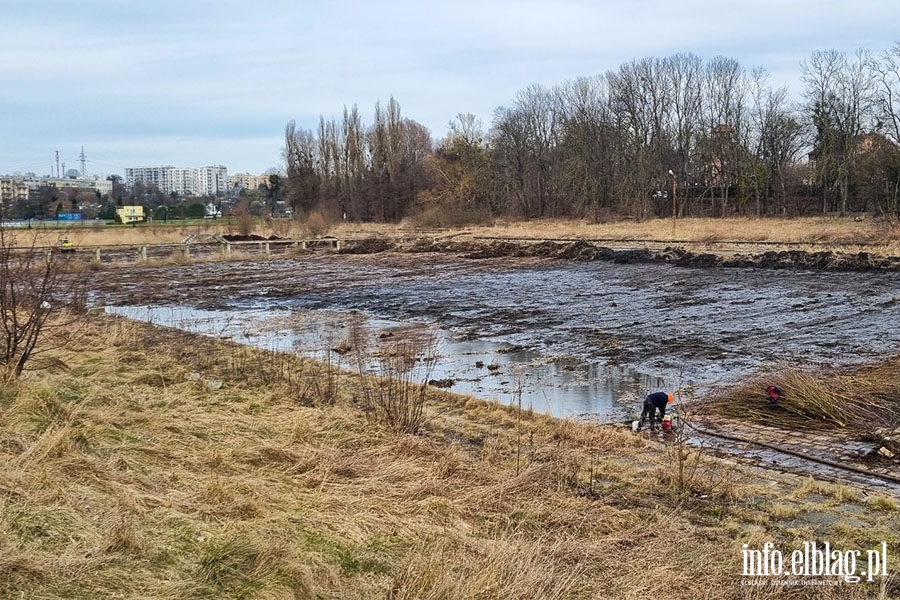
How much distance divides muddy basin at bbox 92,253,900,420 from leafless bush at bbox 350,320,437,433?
0.56 m

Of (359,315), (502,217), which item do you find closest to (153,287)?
(359,315)

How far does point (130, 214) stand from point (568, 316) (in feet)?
263

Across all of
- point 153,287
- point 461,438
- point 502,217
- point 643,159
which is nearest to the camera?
point 461,438

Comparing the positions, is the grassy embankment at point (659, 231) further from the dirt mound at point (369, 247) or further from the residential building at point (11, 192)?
the dirt mound at point (369, 247)

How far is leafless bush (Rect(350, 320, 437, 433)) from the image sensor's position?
30.3 feet

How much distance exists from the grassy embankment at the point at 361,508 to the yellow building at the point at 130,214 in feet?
Result: 272

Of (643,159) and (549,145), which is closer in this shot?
(643,159)

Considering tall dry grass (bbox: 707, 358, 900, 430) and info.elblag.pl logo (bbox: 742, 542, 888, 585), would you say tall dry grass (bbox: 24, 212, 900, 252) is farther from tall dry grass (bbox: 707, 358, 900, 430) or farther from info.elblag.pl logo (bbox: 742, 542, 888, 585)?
info.elblag.pl logo (bbox: 742, 542, 888, 585)

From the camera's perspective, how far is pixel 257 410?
31.3ft

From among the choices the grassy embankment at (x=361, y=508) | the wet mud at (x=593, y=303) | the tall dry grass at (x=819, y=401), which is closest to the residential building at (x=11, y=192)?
the grassy embankment at (x=361, y=508)

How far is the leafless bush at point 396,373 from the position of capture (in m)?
9.23

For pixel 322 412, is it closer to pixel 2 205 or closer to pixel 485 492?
pixel 485 492

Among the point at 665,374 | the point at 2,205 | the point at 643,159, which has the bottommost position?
the point at 665,374

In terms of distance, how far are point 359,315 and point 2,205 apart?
12326 mm
